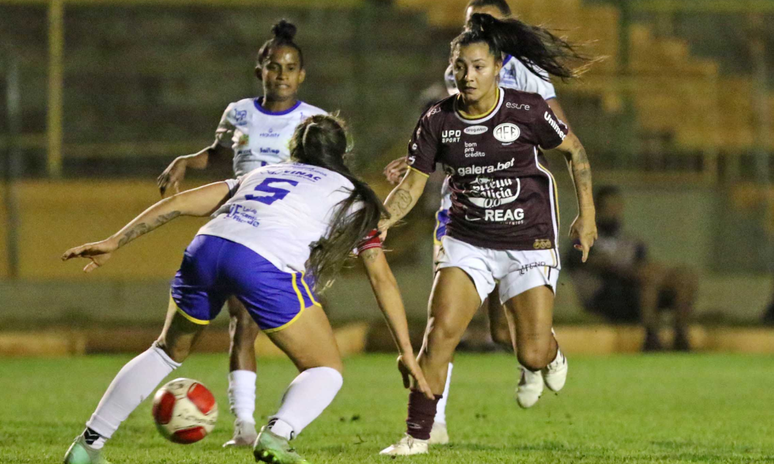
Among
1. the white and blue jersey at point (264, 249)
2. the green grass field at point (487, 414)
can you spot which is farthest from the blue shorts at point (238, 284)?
the green grass field at point (487, 414)

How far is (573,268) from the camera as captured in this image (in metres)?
13.4

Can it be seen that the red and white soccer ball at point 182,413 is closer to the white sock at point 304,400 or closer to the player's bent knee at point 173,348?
the player's bent knee at point 173,348

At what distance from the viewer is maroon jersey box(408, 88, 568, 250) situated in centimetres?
595

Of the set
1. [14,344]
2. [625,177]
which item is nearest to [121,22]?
[14,344]

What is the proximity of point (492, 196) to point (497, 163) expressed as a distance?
0.19 metres

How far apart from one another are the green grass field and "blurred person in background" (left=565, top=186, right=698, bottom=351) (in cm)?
114

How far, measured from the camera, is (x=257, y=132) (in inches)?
265

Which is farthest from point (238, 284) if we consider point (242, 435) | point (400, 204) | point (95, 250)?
point (242, 435)

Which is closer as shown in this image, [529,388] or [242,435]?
[242,435]

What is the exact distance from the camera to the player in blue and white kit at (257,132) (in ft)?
21.3

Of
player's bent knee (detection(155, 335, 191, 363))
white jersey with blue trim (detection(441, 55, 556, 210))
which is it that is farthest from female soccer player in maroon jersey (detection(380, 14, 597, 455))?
player's bent knee (detection(155, 335, 191, 363))

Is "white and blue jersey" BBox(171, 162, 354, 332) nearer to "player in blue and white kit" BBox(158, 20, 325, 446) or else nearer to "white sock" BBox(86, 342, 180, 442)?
"white sock" BBox(86, 342, 180, 442)

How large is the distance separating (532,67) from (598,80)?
917 cm

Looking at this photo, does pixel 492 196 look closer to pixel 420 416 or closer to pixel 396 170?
pixel 396 170
